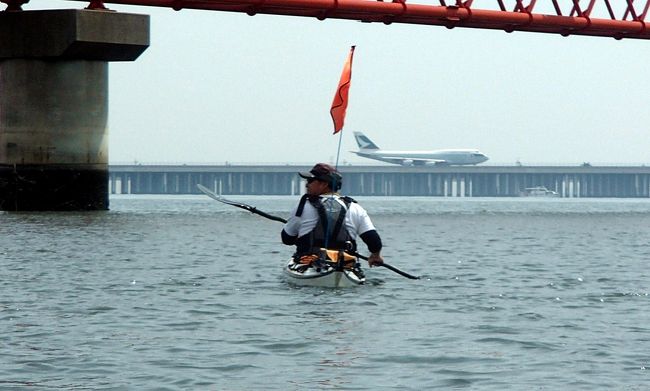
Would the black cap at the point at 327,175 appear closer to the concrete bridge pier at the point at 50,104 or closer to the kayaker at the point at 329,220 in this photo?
the kayaker at the point at 329,220

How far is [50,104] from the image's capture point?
61469 millimetres

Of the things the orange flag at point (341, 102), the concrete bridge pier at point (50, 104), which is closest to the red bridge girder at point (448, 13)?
the concrete bridge pier at point (50, 104)

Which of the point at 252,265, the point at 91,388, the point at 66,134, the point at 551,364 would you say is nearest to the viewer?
the point at 91,388

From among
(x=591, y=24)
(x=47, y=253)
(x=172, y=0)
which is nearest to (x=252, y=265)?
(x=47, y=253)

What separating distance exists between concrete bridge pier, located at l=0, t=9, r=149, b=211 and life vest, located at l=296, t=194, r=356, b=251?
38.9 m

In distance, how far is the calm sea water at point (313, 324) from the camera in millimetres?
14445

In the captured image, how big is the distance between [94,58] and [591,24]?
23720 millimetres

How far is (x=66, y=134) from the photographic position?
202ft

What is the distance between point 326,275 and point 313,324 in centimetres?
435

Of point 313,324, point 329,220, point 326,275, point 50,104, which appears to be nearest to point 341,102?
point 329,220

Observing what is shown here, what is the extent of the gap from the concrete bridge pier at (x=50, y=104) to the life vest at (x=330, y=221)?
3887 centimetres

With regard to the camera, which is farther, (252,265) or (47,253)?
(47,253)

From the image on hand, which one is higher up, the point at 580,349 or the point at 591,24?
the point at 591,24

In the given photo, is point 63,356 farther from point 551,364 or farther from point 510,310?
point 510,310
